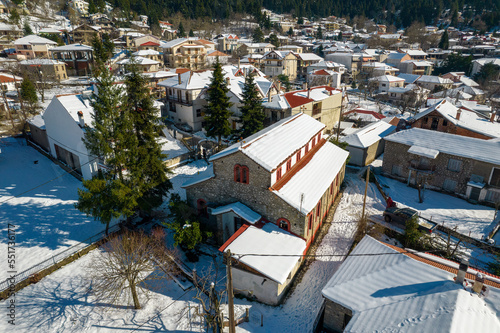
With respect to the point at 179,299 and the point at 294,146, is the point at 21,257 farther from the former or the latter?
the point at 294,146

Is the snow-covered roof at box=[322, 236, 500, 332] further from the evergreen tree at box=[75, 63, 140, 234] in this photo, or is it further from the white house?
the white house

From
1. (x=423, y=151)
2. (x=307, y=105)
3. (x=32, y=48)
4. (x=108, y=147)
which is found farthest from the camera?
(x=32, y=48)

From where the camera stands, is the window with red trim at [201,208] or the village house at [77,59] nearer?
the window with red trim at [201,208]

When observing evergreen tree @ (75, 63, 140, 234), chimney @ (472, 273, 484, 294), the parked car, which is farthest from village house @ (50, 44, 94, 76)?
chimney @ (472, 273, 484, 294)

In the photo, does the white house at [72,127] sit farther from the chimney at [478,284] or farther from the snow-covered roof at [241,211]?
the chimney at [478,284]

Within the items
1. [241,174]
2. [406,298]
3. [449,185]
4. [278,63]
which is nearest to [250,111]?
[241,174]

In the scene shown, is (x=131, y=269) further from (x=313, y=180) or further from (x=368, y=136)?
(x=368, y=136)

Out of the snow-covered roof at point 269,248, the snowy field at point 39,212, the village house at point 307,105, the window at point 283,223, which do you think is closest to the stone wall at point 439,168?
the village house at point 307,105
